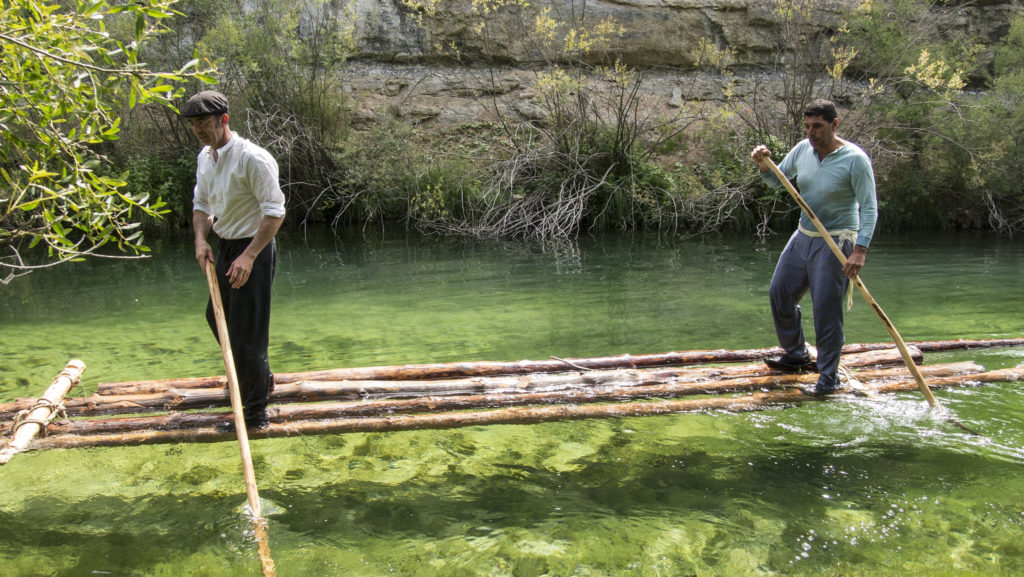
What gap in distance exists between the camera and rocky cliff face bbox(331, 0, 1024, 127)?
1720cm

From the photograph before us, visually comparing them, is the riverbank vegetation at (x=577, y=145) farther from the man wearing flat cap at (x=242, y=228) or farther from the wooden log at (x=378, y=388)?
the man wearing flat cap at (x=242, y=228)

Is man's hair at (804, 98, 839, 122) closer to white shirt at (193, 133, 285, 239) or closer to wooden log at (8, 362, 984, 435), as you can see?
wooden log at (8, 362, 984, 435)

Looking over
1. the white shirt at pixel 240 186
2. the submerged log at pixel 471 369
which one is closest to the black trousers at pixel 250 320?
the white shirt at pixel 240 186

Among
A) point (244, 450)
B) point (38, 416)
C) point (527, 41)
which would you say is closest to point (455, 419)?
point (244, 450)

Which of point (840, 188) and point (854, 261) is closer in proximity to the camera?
point (854, 261)

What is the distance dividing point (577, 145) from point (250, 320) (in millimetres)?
10291

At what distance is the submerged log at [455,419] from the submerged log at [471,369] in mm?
609

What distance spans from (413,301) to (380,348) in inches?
82.5

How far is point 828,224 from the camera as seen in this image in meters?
4.35

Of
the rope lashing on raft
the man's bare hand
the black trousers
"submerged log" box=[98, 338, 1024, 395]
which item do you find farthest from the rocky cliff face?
the rope lashing on raft

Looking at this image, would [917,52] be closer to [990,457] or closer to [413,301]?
[413,301]

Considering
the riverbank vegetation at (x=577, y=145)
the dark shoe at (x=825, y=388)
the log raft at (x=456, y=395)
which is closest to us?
the log raft at (x=456, y=395)

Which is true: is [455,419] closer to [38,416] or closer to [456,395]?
[456,395]

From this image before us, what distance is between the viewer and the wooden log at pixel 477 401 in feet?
12.0
